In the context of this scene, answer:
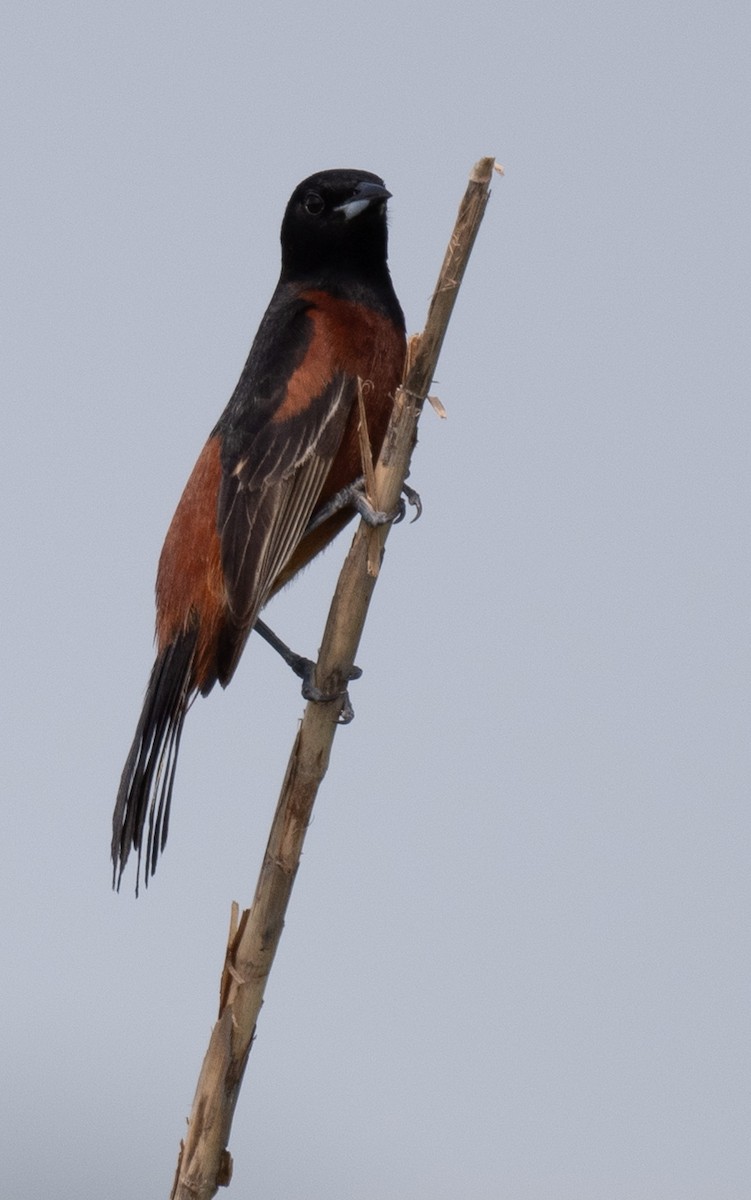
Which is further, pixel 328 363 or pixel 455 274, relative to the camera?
pixel 328 363

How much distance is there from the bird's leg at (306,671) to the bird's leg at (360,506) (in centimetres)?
35

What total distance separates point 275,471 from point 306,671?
0.58 m

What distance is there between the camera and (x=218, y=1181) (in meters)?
3.08

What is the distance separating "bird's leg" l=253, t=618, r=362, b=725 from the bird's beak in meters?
1.31

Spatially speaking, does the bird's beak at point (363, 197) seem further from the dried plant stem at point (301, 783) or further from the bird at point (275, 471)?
the dried plant stem at point (301, 783)

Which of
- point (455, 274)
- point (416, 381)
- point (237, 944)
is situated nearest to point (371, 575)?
point (416, 381)

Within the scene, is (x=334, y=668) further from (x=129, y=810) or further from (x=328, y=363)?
(x=328, y=363)

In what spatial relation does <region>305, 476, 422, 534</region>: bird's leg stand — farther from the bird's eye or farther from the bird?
the bird's eye

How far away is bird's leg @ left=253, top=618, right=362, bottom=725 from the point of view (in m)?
3.23

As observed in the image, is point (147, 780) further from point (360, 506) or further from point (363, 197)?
point (363, 197)

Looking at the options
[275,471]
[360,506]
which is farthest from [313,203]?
[360,506]

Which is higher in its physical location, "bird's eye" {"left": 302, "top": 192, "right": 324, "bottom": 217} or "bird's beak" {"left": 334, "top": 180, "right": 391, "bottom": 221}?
"bird's eye" {"left": 302, "top": 192, "right": 324, "bottom": 217}

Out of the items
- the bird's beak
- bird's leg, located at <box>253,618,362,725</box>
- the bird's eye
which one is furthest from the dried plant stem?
the bird's eye

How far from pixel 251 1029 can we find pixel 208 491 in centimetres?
151
